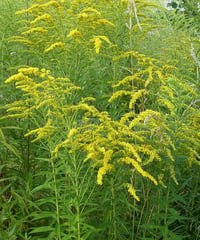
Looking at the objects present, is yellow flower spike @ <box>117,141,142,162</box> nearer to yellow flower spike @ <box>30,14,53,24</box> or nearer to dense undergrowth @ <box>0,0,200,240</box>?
dense undergrowth @ <box>0,0,200,240</box>

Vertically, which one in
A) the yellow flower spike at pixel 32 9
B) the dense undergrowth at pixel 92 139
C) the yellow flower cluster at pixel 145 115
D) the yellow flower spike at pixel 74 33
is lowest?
the dense undergrowth at pixel 92 139

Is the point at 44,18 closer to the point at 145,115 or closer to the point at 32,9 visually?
the point at 32,9

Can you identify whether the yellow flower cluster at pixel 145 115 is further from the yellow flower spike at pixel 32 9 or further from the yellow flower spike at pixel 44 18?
the yellow flower spike at pixel 32 9

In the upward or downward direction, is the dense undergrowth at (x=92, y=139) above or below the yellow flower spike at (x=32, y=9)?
below

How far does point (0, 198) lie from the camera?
2.97m

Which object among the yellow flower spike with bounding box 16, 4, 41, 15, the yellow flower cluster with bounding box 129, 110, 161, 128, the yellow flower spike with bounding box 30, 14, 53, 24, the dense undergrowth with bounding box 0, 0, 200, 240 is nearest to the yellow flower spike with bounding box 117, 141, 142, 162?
the dense undergrowth with bounding box 0, 0, 200, 240

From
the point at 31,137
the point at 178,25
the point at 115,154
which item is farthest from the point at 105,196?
the point at 178,25

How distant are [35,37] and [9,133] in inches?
38.9

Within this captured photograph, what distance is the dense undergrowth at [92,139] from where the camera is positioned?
2361 millimetres

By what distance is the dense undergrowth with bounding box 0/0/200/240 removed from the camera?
7.75 ft

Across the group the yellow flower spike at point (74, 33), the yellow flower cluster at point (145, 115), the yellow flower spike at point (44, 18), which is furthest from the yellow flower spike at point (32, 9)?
the yellow flower cluster at point (145, 115)

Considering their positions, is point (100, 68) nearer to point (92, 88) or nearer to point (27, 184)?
point (92, 88)

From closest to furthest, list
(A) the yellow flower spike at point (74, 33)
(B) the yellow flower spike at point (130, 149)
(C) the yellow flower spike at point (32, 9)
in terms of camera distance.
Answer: (B) the yellow flower spike at point (130, 149), (A) the yellow flower spike at point (74, 33), (C) the yellow flower spike at point (32, 9)

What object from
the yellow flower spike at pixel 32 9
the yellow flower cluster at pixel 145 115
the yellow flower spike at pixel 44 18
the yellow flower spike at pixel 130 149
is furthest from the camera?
the yellow flower spike at pixel 32 9
